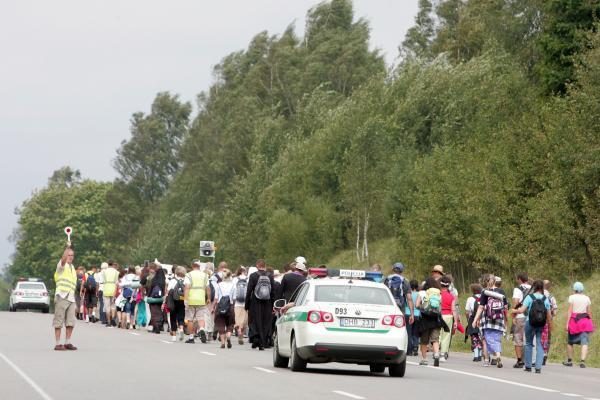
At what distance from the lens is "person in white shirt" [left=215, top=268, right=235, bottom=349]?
111 feet

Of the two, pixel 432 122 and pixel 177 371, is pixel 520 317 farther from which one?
pixel 432 122

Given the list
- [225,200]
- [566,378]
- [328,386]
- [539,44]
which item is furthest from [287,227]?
[328,386]

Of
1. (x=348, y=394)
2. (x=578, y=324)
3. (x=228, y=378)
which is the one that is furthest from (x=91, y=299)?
(x=348, y=394)

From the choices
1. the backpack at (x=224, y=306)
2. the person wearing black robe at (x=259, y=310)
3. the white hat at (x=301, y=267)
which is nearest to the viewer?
the white hat at (x=301, y=267)

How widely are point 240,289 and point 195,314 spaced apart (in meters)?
2.61

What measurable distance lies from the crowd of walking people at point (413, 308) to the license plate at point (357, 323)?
5202mm

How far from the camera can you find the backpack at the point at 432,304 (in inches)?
1104

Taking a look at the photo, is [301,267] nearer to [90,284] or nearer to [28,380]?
[28,380]

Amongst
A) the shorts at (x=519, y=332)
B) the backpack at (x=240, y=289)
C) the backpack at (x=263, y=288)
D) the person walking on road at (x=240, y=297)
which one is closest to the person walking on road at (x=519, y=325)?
the shorts at (x=519, y=332)

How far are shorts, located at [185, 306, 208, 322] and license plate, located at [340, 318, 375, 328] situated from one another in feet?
41.6

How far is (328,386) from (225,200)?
91915 millimetres

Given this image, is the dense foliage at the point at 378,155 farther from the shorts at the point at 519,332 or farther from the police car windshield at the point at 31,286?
the shorts at the point at 519,332

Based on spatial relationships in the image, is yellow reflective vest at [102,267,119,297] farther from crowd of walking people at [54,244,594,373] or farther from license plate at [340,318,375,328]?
license plate at [340,318,375,328]

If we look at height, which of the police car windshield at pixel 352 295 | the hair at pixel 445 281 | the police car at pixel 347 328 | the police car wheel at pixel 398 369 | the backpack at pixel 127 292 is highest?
the backpack at pixel 127 292
